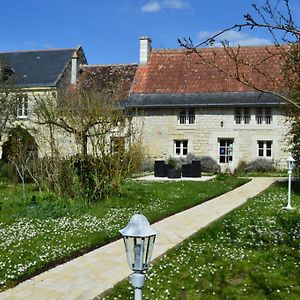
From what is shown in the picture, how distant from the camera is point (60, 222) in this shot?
10.4m

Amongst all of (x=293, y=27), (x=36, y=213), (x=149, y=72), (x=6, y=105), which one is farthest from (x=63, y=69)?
(x=293, y=27)

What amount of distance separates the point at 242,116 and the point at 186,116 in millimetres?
3649

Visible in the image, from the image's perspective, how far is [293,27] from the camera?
3.81 meters

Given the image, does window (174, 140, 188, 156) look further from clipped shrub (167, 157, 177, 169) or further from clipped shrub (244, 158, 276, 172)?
clipped shrub (244, 158, 276, 172)

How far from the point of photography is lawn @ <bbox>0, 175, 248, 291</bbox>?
7195mm

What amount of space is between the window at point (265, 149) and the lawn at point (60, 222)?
41.4 feet

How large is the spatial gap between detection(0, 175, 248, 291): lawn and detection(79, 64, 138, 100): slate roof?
53.1 ft

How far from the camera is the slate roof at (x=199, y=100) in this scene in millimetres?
27925

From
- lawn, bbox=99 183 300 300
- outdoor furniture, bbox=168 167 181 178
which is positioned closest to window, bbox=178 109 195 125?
outdoor furniture, bbox=168 167 181 178

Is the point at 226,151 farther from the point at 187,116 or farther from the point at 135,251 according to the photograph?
the point at 135,251

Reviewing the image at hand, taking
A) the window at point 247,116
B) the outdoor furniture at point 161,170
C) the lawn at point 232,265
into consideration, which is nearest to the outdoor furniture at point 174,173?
the outdoor furniture at point 161,170

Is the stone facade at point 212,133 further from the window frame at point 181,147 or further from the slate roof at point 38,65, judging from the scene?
the slate roof at point 38,65

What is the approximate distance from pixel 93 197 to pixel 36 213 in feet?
7.44

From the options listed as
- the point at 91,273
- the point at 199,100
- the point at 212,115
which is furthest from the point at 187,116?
the point at 91,273
